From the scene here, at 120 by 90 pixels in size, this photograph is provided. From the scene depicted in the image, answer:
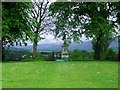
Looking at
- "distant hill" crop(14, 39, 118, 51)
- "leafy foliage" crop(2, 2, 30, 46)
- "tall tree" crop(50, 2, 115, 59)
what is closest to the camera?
"leafy foliage" crop(2, 2, 30, 46)

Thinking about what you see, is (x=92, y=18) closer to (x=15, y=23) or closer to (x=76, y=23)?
(x=76, y=23)

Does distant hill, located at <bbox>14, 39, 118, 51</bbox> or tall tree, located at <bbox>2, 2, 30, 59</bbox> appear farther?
distant hill, located at <bbox>14, 39, 118, 51</bbox>

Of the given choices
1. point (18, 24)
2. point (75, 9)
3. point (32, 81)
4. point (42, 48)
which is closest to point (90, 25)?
point (75, 9)

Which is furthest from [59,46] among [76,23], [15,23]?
[15,23]

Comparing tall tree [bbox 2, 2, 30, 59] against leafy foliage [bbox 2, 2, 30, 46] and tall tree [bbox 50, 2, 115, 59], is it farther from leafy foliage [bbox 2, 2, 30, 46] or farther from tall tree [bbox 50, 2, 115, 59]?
tall tree [bbox 50, 2, 115, 59]

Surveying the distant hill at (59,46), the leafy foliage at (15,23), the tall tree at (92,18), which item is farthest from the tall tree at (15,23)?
the tall tree at (92,18)

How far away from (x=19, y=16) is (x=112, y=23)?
254 inches

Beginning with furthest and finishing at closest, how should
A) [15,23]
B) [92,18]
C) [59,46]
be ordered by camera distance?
1. [92,18]
2. [59,46]
3. [15,23]

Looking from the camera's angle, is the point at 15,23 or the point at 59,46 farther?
the point at 59,46

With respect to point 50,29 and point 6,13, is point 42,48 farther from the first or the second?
point 50,29

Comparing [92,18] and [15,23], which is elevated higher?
[92,18]

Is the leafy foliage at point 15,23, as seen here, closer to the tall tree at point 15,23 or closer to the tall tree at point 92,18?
the tall tree at point 15,23

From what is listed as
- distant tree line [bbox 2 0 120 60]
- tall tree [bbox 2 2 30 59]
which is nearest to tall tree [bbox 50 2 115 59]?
distant tree line [bbox 2 0 120 60]

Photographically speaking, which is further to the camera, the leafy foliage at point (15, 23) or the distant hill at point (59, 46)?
the distant hill at point (59, 46)
